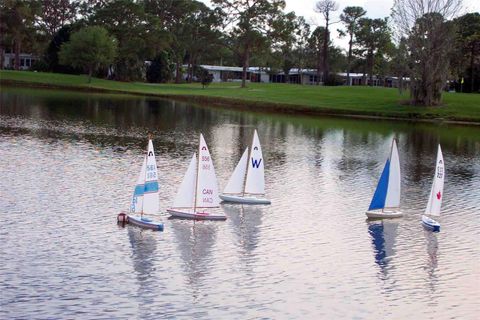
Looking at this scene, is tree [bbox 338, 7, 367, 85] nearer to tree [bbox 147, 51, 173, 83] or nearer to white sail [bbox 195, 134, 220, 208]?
tree [bbox 147, 51, 173, 83]

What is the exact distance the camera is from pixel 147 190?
115 feet

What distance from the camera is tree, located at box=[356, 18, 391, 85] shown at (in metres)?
173

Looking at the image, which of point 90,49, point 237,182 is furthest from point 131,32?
point 237,182

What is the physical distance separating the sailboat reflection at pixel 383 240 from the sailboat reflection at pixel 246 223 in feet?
17.3

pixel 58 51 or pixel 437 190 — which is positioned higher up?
pixel 58 51

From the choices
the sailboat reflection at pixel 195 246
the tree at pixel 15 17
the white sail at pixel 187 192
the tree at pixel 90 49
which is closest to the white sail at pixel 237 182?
the white sail at pixel 187 192

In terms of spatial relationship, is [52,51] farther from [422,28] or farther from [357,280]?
[357,280]

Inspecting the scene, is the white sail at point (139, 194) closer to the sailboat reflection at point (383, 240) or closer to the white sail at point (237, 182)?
the white sail at point (237, 182)

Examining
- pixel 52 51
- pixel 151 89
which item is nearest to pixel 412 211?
pixel 151 89

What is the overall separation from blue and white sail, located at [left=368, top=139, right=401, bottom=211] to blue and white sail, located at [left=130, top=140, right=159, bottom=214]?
12135 millimetres

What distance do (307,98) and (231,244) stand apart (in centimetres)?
9299

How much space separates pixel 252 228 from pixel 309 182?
570 inches

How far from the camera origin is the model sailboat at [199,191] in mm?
37062

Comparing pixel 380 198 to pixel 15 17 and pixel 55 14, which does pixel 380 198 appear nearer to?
pixel 15 17
